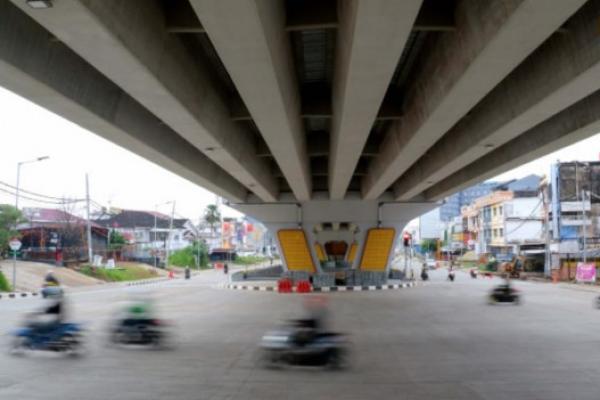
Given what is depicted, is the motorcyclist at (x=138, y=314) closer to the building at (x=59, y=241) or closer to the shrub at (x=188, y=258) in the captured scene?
the building at (x=59, y=241)

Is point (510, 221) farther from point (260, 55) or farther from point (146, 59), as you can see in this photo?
point (146, 59)

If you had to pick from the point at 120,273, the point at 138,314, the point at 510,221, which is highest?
the point at 510,221

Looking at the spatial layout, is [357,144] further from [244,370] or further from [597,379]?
[597,379]

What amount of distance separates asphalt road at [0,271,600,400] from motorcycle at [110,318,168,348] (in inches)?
12.5

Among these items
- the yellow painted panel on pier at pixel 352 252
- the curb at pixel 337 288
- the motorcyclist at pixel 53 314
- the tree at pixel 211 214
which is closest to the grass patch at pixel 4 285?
the curb at pixel 337 288

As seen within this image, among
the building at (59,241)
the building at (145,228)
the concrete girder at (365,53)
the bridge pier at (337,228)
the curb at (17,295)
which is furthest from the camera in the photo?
the building at (145,228)

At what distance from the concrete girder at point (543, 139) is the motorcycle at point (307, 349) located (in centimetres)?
622

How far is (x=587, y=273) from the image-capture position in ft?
118

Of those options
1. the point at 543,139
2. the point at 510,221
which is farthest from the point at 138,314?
the point at 510,221

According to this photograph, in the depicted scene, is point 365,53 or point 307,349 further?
point 307,349

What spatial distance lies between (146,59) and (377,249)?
26907 mm

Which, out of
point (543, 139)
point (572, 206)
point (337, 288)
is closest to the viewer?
point (543, 139)

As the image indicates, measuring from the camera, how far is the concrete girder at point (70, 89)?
6.88 meters

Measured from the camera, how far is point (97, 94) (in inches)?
367
